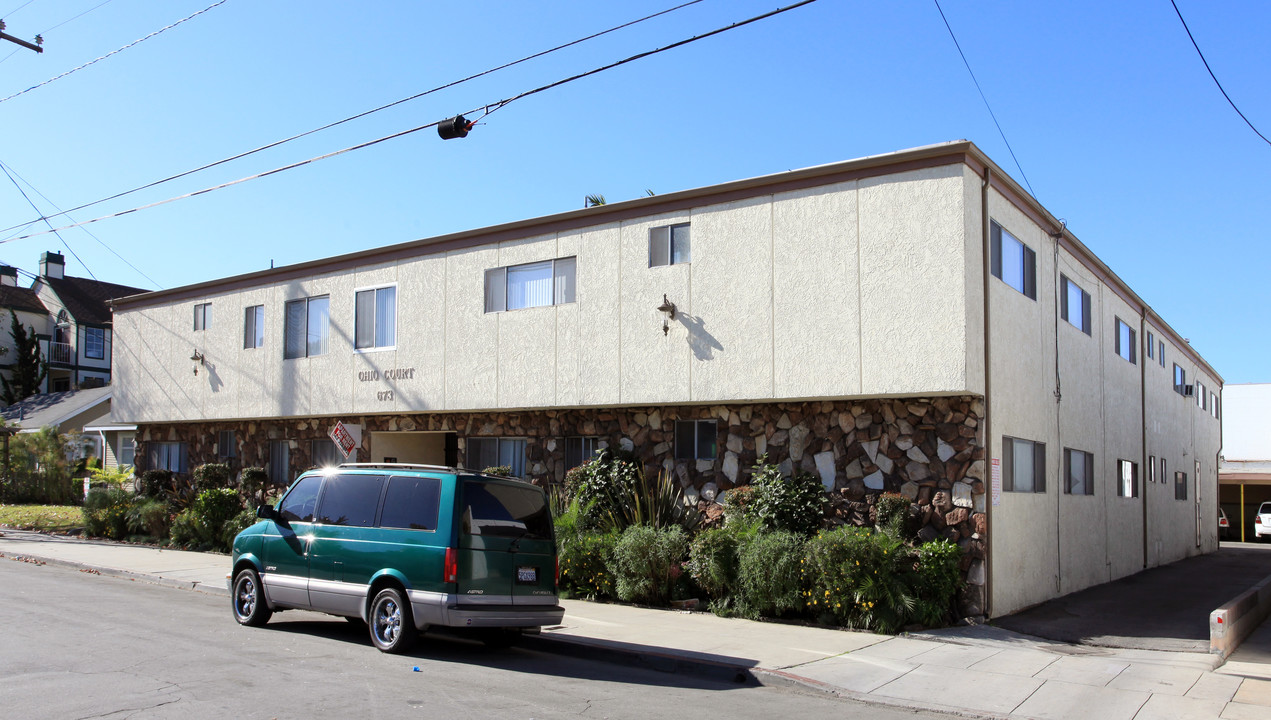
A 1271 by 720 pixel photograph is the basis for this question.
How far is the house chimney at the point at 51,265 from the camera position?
57.0 metres

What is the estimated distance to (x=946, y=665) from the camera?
10.3m

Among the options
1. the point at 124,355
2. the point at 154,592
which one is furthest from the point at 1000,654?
the point at 124,355

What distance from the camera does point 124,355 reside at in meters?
26.7

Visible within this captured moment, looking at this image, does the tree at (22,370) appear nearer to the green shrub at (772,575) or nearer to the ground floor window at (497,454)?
the ground floor window at (497,454)

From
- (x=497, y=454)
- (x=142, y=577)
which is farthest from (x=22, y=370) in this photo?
(x=497, y=454)

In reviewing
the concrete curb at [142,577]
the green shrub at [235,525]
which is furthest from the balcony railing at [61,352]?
the green shrub at [235,525]

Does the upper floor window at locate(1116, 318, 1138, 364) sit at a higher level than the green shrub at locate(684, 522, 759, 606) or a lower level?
higher

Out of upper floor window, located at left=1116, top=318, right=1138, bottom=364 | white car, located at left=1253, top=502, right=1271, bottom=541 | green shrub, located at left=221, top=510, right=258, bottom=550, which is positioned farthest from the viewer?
white car, located at left=1253, top=502, right=1271, bottom=541

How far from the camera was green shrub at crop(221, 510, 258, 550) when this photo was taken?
2056 centimetres

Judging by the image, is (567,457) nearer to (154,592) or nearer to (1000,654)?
(154,592)

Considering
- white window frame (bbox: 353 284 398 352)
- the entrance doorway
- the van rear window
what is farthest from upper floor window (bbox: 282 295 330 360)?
the van rear window

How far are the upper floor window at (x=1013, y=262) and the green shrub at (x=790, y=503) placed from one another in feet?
13.3

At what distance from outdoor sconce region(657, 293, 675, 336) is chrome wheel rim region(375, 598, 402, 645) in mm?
6763

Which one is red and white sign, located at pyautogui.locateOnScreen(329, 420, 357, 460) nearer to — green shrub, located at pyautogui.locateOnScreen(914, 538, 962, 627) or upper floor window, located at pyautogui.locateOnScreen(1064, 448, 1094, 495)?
green shrub, located at pyautogui.locateOnScreen(914, 538, 962, 627)
